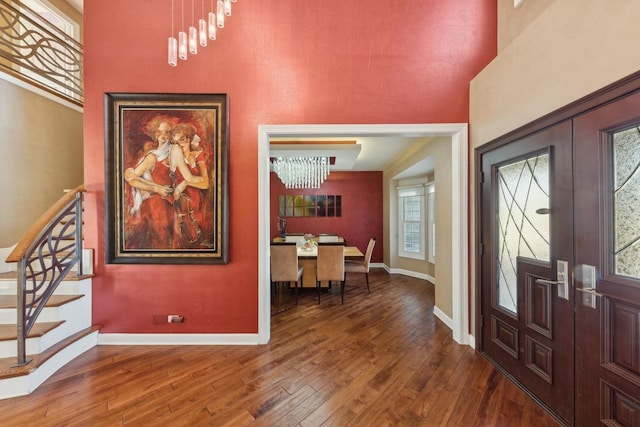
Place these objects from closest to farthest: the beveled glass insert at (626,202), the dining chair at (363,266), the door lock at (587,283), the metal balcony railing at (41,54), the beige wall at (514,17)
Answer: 1. the beveled glass insert at (626,202)
2. the door lock at (587,283)
3. the beige wall at (514,17)
4. the metal balcony railing at (41,54)
5. the dining chair at (363,266)

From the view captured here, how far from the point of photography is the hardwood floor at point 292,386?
166cm

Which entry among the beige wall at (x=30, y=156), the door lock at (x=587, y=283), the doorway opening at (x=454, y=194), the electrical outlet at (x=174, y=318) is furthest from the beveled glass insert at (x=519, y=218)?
the beige wall at (x=30, y=156)

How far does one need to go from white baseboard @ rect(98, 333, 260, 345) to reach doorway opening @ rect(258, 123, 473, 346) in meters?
0.18

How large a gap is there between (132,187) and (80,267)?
94cm

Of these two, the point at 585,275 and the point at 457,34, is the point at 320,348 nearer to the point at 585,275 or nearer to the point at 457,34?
the point at 585,275

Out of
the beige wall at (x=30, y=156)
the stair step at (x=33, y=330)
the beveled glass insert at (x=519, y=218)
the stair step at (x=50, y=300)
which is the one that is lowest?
the stair step at (x=33, y=330)

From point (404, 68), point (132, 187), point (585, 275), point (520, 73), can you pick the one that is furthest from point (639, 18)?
point (132, 187)

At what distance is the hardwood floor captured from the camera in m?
1.66

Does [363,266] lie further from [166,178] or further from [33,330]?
[33,330]

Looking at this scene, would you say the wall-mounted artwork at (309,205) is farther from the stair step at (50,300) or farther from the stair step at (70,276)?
the stair step at (50,300)

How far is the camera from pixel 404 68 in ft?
8.56

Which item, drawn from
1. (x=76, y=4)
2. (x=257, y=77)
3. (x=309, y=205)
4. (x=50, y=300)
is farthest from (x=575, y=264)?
(x=76, y=4)

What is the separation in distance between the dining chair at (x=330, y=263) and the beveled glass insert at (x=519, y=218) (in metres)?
2.18

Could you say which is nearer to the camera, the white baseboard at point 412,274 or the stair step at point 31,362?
the stair step at point 31,362
